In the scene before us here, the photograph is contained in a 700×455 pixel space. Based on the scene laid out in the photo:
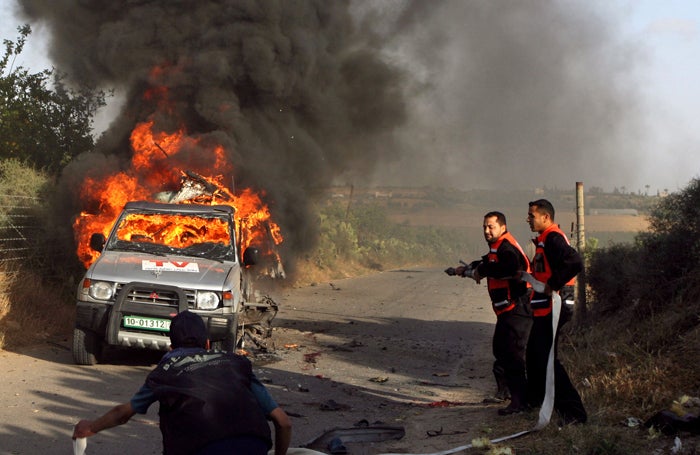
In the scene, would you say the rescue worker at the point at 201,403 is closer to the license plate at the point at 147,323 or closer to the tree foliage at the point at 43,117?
the license plate at the point at 147,323

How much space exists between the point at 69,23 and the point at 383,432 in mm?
16192

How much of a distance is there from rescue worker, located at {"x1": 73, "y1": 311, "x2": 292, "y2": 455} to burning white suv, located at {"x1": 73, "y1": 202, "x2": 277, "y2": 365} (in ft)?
17.8

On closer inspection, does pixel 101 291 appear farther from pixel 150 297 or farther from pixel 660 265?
pixel 660 265

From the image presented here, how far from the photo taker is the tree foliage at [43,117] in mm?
16828

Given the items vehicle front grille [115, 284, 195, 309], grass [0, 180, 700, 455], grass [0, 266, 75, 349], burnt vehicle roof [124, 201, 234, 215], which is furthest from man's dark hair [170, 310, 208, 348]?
grass [0, 266, 75, 349]

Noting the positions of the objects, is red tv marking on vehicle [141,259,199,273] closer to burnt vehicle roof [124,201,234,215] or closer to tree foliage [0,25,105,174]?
burnt vehicle roof [124,201,234,215]

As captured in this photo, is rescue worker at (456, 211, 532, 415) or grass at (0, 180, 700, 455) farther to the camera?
rescue worker at (456, 211, 532, 415)

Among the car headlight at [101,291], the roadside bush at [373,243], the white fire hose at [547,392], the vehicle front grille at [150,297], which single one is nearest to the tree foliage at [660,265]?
the white fire hose at [547,392]

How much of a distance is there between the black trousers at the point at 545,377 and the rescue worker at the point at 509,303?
0.23 meters

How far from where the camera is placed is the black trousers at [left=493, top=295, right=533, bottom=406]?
6.81 metres

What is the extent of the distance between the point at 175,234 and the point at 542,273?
5.88m

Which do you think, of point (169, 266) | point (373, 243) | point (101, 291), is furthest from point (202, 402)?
point (373, 243)

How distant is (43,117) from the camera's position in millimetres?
17797

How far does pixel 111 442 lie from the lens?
6070 millimetres
